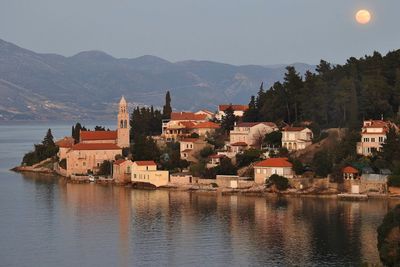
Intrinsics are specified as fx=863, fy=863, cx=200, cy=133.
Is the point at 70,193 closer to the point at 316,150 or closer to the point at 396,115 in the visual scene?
the point at 316,150

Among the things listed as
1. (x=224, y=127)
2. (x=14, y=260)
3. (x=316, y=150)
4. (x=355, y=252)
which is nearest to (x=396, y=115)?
(x=316, y=150)

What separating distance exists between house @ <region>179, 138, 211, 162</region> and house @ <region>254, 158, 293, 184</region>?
7.48m

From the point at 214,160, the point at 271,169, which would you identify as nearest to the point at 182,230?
the point at 271,169

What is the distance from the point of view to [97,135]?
58.2 m

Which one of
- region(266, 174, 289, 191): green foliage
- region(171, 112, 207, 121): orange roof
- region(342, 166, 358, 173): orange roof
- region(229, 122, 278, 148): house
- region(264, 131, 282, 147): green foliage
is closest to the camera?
region(342, 166, 358, 173): orange roof

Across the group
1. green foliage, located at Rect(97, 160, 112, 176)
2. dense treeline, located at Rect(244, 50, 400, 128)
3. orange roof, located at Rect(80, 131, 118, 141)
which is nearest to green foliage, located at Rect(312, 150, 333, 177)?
dense treeline, located at Rect(244, 50, 400, 128)

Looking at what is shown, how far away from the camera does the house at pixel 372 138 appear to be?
1756 inches

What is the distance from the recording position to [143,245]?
99.6ft

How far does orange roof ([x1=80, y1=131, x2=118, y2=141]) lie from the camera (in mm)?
57625

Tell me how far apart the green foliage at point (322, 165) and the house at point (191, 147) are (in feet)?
33.4

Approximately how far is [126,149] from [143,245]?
2616cm

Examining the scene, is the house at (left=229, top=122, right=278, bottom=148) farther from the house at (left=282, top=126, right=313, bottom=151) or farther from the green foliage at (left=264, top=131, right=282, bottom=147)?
the house at (left=282, top=126, right=313, bottom=151)

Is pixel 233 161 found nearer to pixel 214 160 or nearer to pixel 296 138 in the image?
pixel 214 160

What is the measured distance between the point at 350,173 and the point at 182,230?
40.0 feet
